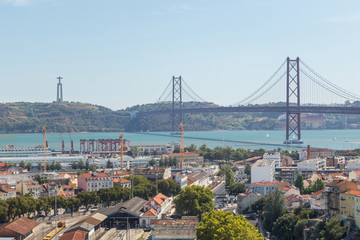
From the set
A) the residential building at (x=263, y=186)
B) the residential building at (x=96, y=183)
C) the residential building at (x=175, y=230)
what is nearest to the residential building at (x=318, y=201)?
the residential building at (x=175, y=230)


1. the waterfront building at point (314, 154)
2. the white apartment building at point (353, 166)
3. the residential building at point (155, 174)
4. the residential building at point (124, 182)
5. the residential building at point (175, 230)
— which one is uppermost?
the waterfront building at point (314, 154)

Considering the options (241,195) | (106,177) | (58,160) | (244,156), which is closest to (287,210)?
(241,195)

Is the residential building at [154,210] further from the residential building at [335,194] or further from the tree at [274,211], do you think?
the residential building at [335,194]

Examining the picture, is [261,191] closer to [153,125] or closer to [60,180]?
[60,180]

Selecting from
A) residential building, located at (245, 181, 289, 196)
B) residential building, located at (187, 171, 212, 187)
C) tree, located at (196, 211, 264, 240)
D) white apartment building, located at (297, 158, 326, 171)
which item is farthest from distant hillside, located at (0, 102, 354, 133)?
tree, located at (196, 211, 264, 240)

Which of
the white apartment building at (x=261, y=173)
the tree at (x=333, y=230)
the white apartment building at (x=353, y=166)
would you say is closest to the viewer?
the tree at (x=333, y=230)

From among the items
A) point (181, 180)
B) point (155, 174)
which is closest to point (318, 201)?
point (181, 180)

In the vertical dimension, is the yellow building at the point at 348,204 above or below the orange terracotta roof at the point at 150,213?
above

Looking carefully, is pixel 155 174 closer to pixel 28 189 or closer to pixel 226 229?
pixel 28 189

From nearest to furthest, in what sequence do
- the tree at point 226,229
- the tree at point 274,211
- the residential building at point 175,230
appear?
the tree at point 226,229 → the residential building at point 175,230 → the tree at point 274,211
